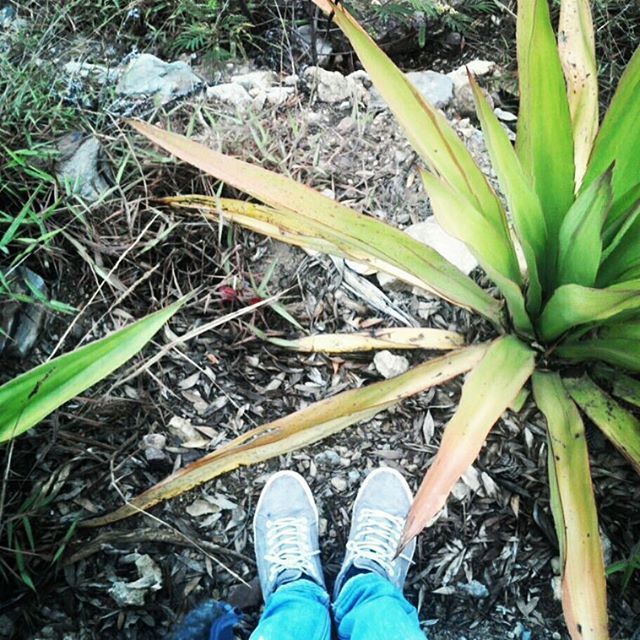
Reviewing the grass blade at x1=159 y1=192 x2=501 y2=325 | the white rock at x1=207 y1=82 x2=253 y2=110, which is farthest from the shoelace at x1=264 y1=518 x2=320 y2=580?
the white rock at x1=207 y1=82 x2=253 y2=110

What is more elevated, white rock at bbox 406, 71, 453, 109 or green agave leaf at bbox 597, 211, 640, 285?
white rock at bbox 406, 71, 453, 109

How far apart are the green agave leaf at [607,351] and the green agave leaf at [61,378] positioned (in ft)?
2.58

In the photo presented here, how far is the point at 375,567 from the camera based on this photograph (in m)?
1.37

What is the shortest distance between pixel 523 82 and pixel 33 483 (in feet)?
4.23

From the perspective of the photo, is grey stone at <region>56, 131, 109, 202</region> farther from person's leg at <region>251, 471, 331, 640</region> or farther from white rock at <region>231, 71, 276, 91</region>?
person's leg at <region>251, 471, 331, 640</region>

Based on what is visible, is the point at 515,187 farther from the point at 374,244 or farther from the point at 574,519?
the point at 574,519

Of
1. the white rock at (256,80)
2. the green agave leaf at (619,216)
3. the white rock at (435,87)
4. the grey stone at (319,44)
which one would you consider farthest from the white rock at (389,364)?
the grey stone at (319,44)

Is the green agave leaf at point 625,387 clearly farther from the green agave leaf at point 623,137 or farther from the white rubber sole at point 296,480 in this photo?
the white rubber sole at point 296,480

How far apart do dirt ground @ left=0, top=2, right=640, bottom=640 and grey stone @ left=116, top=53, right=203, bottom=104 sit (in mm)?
77

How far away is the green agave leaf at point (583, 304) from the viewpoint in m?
0.96

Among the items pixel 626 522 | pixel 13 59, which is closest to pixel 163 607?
pixel 626 522

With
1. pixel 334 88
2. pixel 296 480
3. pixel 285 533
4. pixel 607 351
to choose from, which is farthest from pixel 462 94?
pixel 285 533

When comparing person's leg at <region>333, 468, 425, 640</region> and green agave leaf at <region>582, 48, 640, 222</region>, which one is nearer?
green agave leaf at <region>582, 48, 640, 222</region>

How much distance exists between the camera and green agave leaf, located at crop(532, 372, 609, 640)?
0.99 meters
